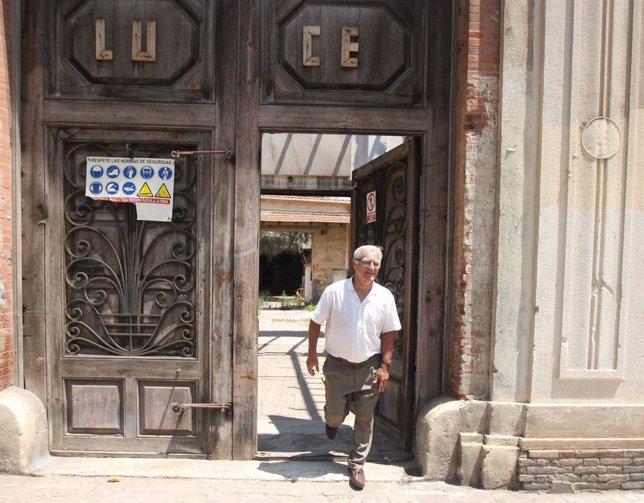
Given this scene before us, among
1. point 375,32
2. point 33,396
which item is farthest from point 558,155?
point 33,396

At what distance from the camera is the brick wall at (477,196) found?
368 cm

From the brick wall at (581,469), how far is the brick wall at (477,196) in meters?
0.64

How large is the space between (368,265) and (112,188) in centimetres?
227

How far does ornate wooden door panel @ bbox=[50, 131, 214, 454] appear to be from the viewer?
397 cm

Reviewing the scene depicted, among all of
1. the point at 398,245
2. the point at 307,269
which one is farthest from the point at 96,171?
the point at 307,269

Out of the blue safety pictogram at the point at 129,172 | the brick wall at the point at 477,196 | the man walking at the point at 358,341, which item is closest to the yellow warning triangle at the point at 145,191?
the blue safety pictogram at the point at 129,172

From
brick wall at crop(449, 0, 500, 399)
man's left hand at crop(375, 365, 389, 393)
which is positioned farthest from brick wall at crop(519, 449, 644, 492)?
man's left hand at crop(375, 365, 389, 393)

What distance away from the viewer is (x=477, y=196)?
3719 millimetres

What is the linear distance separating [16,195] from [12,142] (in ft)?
1.41

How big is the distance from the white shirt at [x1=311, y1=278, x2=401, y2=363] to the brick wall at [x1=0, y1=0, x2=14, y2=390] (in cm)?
247

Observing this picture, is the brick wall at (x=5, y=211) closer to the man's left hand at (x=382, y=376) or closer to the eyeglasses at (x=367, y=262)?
the eyeglasses at (x=367, y=262)

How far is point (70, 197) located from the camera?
13.0ft

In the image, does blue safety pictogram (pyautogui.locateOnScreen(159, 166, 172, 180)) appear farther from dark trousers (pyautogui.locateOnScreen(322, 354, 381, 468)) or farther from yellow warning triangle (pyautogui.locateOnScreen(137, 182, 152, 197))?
Result: dark trousers (pyautogui.locateOnScreen(322, 354, 381, 468))

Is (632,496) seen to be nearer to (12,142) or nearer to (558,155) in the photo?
(558,155)
